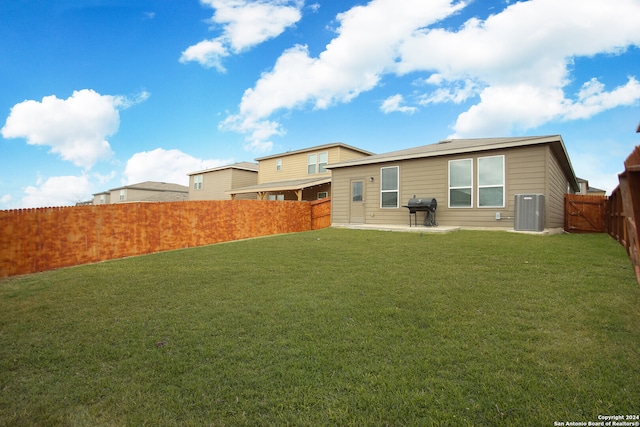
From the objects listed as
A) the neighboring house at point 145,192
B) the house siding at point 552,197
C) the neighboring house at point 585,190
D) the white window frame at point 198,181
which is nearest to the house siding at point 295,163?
the white window frame at point 198,181

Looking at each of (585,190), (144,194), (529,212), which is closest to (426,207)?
(529,212)

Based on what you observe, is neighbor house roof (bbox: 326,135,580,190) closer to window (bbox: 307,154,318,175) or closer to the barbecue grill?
the barbecue grill

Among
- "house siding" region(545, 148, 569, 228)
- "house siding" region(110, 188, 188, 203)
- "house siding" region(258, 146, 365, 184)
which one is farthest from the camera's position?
"house siding" region(110, 188, 188, 203)

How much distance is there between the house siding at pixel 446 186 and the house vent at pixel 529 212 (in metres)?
0.34

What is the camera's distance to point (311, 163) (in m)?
23.0

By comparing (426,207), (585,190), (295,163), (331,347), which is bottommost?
(331,347)

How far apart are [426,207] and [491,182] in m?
2.38

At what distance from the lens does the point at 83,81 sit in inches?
564

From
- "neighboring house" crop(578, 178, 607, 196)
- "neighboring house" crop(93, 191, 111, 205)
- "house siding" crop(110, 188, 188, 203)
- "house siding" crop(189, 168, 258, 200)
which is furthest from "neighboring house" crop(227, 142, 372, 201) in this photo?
"neighboring house" crop(93, 191, 111, 205)

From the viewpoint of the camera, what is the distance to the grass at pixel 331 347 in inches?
86.2

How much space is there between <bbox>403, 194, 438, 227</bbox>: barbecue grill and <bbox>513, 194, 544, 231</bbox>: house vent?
273 cm

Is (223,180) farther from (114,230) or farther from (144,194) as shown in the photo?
(114,230)

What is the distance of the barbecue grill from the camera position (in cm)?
1199

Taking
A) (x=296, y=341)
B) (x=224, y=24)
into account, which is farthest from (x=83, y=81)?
(x=296, y=341)
